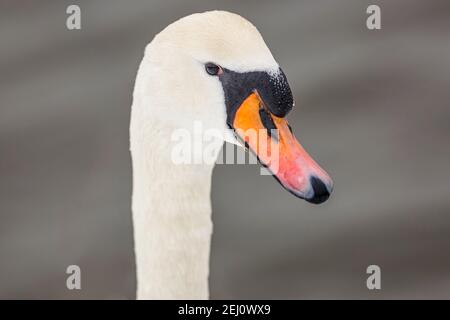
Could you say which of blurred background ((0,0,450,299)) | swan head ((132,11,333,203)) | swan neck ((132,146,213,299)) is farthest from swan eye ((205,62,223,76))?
blurred background ((0,0,450,299))

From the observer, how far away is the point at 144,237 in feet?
4.83

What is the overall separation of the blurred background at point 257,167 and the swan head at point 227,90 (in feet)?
4.02

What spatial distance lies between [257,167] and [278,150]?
1.65 m

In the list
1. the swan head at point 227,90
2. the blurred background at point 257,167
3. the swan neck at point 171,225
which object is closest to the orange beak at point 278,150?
the swan head at point 227,90

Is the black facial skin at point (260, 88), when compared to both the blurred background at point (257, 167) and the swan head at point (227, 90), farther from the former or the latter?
the blurred background at point (257, 167)

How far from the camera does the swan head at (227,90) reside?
131 centimetres

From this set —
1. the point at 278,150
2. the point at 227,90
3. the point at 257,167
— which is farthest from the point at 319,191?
the point at 257,167

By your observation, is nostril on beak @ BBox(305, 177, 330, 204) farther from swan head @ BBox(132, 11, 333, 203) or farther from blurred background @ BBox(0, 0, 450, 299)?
blurred background @ BBox(0, 0, 450, 299)

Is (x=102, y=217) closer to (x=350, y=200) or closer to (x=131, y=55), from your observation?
(x=131, y=55)

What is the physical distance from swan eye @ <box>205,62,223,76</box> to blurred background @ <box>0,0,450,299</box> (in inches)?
50.3

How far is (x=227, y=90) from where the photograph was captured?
1.36 meters

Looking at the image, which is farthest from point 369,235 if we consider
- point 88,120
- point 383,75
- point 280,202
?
point 88,120

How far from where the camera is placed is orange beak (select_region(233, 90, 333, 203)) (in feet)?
4.44
